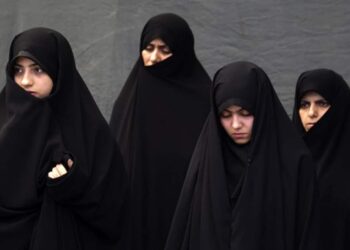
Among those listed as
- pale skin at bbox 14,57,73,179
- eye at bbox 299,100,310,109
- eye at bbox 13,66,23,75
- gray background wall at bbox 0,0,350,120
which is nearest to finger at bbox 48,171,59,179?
pale skin at bbox 14,57,73,179

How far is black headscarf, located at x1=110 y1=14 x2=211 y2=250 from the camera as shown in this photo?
15.5 ft

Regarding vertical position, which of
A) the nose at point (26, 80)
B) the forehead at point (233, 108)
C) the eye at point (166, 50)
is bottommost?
the forehead at point (233, 108)

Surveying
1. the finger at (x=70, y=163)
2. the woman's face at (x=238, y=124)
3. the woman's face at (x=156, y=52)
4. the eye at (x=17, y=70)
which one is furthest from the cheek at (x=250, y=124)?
the woman's face at (x=156, y=52)

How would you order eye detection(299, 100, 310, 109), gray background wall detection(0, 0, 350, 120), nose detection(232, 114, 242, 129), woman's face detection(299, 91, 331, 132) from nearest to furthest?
nose detection(232, 114, 242, 129), woman's face detection(299, 91, 331, 132), eye detection(299, 100, 310, 109), gray background wall detection(0, 0, 350, 120)

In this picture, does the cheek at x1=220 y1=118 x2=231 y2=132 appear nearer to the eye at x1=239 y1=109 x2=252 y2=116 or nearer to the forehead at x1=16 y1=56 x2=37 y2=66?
the eye at x1=239 y1=109 x2=252 y2=116

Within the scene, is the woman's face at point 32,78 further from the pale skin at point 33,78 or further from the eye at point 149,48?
the eye at point 149,48

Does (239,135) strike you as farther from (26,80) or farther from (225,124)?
(26,80)

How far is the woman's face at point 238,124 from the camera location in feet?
12.4

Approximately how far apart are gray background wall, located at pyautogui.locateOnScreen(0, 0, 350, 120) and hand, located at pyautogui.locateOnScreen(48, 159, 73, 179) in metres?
2.33

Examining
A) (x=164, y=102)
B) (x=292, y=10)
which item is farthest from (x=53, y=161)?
(x=292, y=10)

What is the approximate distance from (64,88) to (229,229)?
85 cm

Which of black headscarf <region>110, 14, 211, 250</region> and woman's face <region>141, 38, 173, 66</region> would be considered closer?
black headscarf <region>110, 14, 211, 250</region>

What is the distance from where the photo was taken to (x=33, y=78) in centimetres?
380

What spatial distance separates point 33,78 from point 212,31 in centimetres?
225
